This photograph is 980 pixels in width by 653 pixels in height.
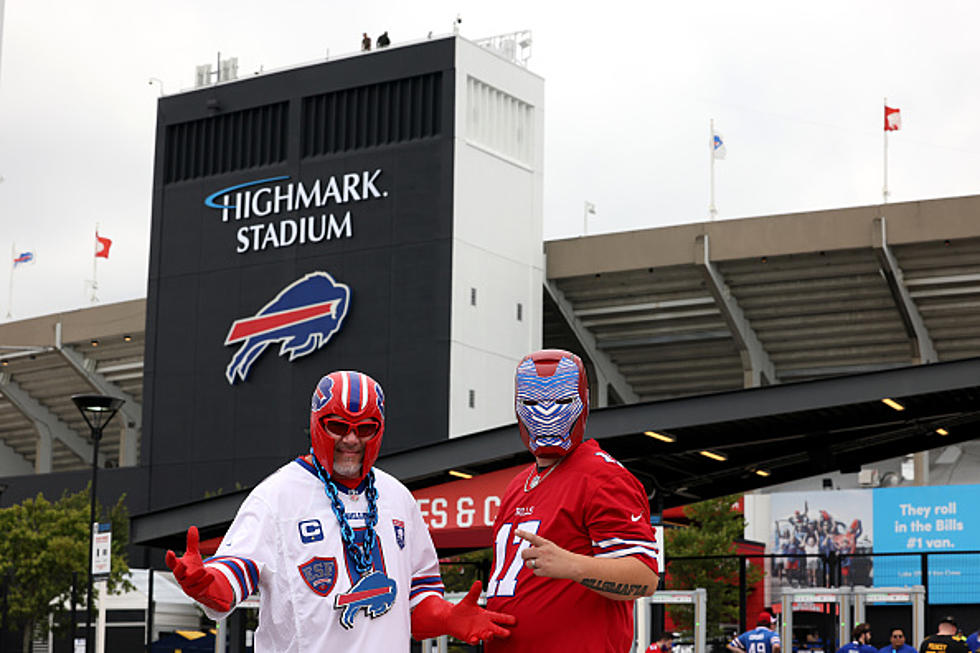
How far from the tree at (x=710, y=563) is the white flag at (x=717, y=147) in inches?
654

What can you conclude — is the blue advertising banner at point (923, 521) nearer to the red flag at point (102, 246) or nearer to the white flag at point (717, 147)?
the white flag at point (717, 147)

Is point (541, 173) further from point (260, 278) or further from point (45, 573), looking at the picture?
point (45, 573)

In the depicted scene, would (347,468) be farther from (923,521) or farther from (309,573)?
(923,521)

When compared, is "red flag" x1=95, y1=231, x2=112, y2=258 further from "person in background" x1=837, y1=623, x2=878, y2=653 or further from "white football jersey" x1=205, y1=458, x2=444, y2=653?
"white football jersey" x1=205, y1=458, x2=444, y2=653

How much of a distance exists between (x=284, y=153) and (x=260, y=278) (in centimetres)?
461

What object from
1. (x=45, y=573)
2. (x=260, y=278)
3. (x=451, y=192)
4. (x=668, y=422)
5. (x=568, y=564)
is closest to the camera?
(x=568, y=564)

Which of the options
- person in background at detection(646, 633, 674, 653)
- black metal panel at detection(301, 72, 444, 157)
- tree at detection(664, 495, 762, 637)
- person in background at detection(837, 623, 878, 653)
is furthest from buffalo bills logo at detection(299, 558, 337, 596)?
black metal panel at detection(301, 72, 444, 157)

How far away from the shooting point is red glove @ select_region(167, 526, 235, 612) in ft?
16.2

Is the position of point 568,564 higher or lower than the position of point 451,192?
lower

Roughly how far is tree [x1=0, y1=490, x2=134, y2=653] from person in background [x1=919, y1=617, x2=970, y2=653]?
1092 inches

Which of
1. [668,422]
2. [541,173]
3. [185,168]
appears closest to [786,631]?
[668,422]

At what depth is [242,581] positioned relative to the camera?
5.29 m

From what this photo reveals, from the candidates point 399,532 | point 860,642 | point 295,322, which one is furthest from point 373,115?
point 399,532

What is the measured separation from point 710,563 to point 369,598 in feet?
109
